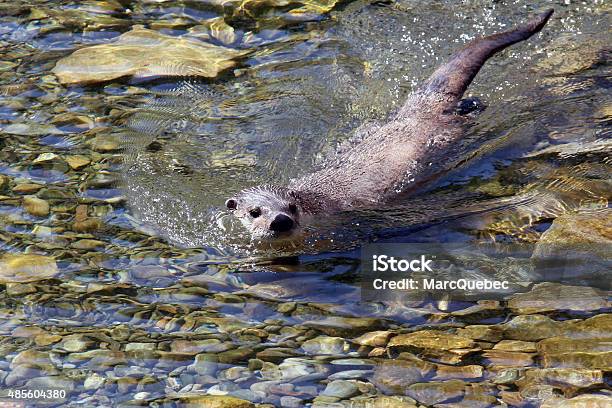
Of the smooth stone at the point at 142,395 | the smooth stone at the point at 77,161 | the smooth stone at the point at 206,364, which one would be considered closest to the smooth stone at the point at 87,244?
the smooth stone at the point at 77,161

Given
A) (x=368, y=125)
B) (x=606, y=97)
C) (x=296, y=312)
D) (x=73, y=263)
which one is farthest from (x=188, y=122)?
(x=606, y=97)

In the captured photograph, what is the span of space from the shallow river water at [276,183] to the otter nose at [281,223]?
15cm

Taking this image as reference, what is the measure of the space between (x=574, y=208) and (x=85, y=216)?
2713 millimetres

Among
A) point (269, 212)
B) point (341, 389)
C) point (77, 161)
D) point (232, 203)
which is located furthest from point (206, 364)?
point (77, 161)

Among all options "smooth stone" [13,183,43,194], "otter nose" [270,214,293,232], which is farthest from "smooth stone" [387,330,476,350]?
"smooth stone" [13,183,43,194]

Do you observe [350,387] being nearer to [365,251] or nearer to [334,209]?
[365,251]

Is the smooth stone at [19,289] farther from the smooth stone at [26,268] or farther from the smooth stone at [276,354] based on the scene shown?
the smooth stone at [276,354]

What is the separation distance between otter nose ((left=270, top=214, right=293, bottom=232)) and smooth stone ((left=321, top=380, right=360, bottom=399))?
1.19 metres

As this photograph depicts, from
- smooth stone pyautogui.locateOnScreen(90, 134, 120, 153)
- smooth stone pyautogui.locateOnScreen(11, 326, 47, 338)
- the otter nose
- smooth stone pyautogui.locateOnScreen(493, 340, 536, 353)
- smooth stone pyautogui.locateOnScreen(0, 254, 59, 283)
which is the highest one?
smooth stone pyautogui.locateOnScreen(90, 134, 120, 153)

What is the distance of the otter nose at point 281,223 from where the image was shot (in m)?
4.60

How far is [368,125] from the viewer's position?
19.4ft

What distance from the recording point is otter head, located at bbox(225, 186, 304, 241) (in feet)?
15.4

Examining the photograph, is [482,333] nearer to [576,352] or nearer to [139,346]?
[576,352]

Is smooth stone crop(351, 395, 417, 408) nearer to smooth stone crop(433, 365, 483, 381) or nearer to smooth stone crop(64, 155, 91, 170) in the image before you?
smooth stone crop(433, 365, 483, 381)
